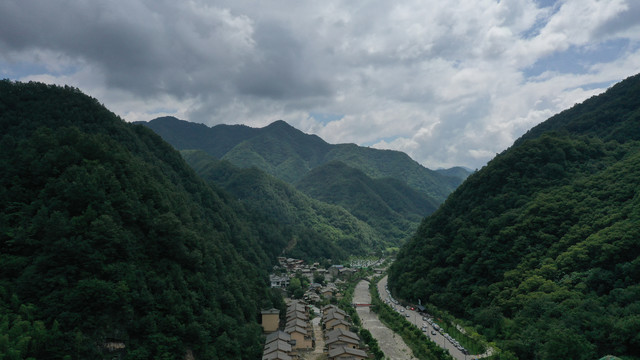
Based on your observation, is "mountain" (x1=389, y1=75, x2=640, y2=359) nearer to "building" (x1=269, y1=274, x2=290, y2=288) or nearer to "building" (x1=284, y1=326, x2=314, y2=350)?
"building" (x1=284, y1=326, x2=314, y2=350)

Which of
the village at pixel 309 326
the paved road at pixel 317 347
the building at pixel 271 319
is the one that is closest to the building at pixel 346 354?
the village at pixel 309 326

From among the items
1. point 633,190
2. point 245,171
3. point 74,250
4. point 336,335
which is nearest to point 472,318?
point 336,335

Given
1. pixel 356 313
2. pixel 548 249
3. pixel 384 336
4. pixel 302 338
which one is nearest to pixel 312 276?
pixel 356 313

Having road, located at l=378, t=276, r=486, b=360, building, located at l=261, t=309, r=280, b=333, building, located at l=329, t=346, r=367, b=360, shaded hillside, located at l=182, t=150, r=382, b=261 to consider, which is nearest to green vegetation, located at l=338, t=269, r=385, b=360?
building, located at l=329, t=346, r=367, b=360

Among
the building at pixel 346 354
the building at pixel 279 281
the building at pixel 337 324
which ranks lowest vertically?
the building at pixel 346 354

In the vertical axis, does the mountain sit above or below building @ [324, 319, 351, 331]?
above

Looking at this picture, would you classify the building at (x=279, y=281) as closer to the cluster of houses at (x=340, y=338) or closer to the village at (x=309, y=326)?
the village at (x=309, y=326)
